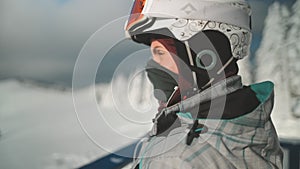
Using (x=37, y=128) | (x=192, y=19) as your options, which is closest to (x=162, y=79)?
(x=192, y=19)

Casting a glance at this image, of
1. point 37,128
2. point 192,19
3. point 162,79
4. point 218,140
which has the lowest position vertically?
point 37,128

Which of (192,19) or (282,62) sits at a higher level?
(192,19)

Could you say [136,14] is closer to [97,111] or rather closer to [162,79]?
[162,79]

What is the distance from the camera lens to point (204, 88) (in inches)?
36.0

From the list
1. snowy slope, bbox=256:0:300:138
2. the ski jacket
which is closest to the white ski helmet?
the ski jacket

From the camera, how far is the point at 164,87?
38.0 inches

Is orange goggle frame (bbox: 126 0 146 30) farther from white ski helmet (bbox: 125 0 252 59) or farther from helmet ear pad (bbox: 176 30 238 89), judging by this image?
helmet ear pad (bbox: 176 30 238 89)

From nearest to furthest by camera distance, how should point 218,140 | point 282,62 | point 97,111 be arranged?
point 218,140 < point 97,111 < point 282,62

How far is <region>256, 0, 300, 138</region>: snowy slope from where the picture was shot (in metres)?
1.58

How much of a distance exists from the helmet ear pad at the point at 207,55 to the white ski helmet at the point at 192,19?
1 centimetres

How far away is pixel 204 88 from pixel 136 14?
251mm

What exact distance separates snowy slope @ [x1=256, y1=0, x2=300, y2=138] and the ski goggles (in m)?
0.75

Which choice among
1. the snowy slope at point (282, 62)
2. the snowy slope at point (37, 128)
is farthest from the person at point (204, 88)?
the snowy slope at point (282, 62)

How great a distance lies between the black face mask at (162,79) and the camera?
940mm
